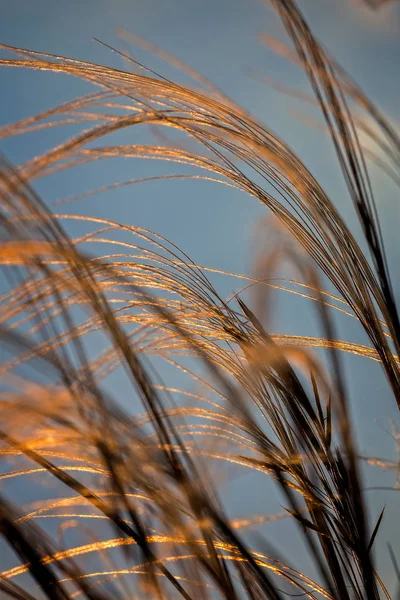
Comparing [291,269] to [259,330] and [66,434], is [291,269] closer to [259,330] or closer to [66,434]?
[259,330]

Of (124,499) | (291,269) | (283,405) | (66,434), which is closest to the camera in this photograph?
(124,499)

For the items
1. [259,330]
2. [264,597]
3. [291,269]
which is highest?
[291,269]

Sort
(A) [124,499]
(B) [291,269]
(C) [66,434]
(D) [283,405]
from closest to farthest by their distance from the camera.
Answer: (A) [124,499] < (C) [66,434] < (D) [283,405] < (B) [291,269]

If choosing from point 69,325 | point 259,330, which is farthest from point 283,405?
point 69,325

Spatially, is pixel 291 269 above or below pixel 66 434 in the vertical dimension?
above

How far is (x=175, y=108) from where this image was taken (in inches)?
22.7

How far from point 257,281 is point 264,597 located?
0.34m

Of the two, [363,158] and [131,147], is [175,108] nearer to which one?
[131,147]

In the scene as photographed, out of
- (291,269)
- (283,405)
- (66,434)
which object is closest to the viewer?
(66,434)

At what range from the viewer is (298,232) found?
0.61m

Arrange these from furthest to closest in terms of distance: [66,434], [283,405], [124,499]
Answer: [283,405]
[66,434]
[124,499]

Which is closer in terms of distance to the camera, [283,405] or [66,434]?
[66,434]

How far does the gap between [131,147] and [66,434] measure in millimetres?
300

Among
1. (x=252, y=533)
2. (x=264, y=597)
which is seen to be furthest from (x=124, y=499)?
(x=252, y=533)
